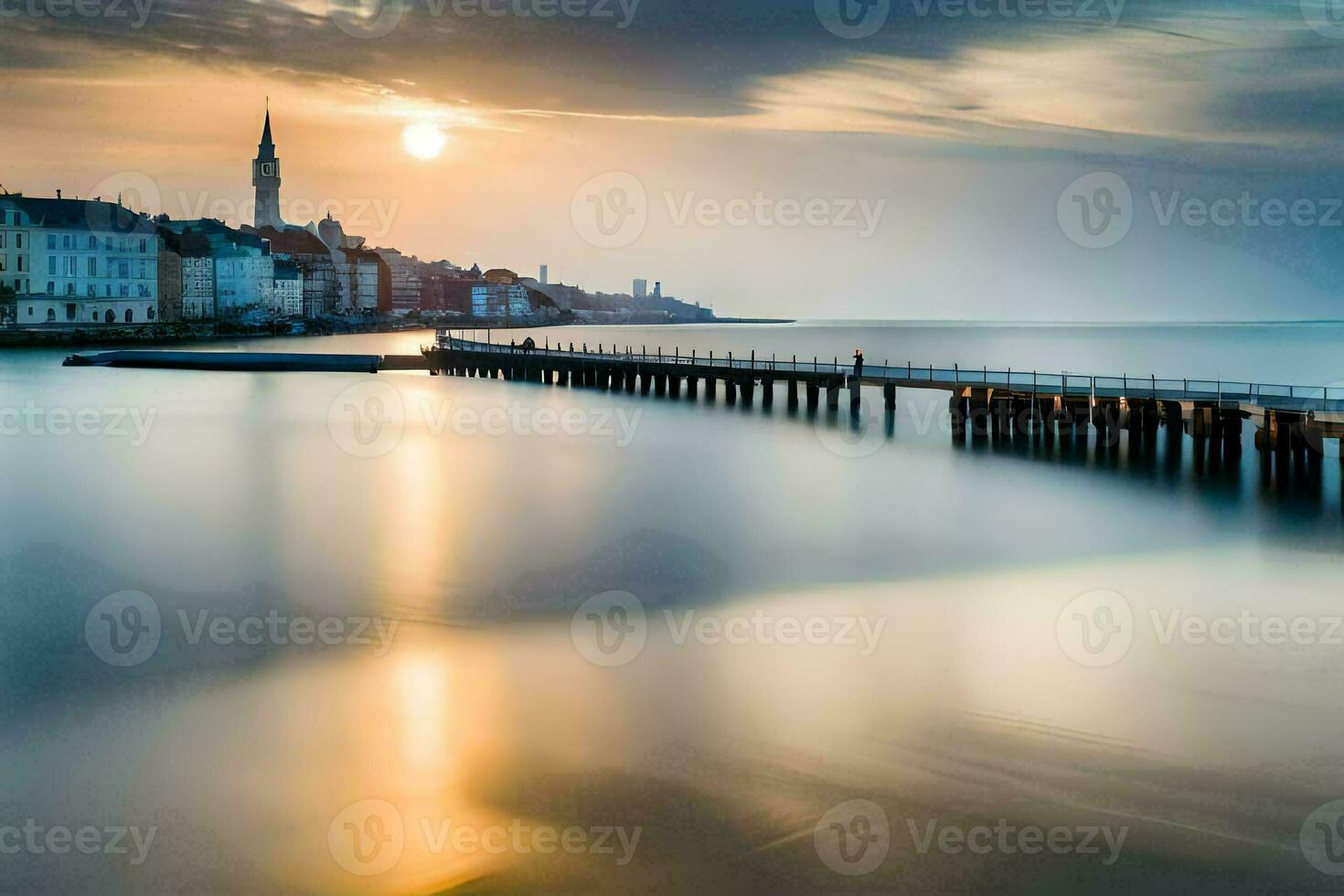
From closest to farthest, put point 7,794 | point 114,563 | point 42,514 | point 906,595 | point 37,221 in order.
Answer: point 7,794 → point 906,595 → point 114,563 → point 42,514 → point 37,221

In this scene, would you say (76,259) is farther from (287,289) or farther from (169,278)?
(287,289)

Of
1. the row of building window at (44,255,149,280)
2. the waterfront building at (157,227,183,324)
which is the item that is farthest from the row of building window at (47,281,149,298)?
the waterfront building at (157,227,183,324)

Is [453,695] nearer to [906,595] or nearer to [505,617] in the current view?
[505,617]

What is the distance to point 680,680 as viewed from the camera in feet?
46.9

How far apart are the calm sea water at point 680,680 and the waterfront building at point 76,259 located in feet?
237

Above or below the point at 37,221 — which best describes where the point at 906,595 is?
below

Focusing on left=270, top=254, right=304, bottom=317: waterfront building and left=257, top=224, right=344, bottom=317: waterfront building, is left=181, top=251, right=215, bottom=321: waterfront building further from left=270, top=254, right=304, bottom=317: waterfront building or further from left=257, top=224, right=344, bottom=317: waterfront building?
left=257, top=224, right=344, bottom=317: waterfront building

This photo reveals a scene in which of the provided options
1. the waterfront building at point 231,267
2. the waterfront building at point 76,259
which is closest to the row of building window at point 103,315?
the waterfront building at point 76,259

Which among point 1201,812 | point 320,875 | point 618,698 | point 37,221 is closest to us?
point 320,875

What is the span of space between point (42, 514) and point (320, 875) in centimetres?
2158

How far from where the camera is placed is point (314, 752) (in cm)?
1202

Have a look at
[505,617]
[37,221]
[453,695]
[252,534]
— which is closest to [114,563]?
[252,534]

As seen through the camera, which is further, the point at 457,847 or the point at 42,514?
the point at 42,514

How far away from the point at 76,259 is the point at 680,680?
9812cm
